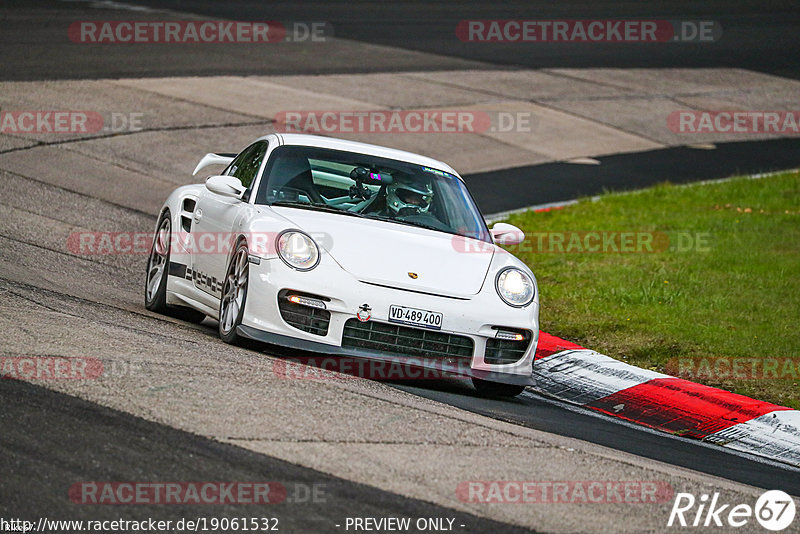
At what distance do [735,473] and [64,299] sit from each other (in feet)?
14.8

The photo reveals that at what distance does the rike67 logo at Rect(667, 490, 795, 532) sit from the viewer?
17.2ft

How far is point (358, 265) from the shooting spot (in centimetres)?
726

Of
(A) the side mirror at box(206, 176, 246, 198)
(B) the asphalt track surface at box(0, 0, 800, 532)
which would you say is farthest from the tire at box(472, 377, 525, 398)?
(A) the side mirror at box(206, 176, 246, 198)

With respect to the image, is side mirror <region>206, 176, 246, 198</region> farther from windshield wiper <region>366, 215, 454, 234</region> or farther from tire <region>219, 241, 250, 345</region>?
windshield wiper <region>366, 215, 454, 234</region>

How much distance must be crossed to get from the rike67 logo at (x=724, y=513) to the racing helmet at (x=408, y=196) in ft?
11.1

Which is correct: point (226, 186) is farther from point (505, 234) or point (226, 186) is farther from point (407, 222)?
point (505, 234)

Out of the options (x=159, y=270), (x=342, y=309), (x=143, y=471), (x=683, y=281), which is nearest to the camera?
(x=143, y=471)

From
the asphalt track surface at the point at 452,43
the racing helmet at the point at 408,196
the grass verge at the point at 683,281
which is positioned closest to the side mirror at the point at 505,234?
the racing helmet at the point at 408,196

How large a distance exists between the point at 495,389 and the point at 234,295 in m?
1.77

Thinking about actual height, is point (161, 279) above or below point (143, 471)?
above

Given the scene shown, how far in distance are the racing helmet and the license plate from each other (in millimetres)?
1283

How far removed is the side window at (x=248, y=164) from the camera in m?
8.54

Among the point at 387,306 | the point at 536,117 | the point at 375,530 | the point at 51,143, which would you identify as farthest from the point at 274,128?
the point at 375,530

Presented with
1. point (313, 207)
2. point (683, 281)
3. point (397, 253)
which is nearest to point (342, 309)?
point (397, 253)
